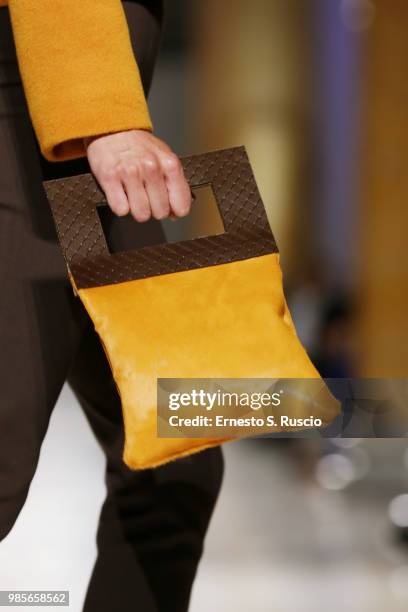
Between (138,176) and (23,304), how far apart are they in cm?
12

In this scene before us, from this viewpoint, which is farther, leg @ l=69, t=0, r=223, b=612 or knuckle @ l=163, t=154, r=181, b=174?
leg @ l=69, t=0, r=223, b=612

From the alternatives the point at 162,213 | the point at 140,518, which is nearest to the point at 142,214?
the point at 162,213

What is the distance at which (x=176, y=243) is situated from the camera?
0.63m

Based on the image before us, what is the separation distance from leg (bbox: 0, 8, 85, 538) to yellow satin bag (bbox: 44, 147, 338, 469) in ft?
0.16

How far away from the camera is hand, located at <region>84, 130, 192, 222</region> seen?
2.02ft

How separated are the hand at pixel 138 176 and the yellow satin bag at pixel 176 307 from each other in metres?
0.02

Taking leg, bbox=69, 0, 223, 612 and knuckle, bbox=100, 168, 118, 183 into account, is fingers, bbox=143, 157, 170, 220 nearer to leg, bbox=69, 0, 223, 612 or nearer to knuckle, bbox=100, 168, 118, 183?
knuckle, bbox=100, 168, 118, 183

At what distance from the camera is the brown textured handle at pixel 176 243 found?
619 millimetres

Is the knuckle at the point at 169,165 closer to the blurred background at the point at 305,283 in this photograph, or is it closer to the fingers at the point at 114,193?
the fingers at the point at 114,193

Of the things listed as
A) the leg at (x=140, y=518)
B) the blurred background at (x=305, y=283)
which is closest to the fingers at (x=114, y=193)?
the leg at (x=140, y=518)

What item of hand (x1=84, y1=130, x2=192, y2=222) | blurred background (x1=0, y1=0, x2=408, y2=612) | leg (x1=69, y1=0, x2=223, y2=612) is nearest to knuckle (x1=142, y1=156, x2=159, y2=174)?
hand (x1=84, y1=130, x2=192, y2=222)

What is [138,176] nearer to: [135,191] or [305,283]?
[135,191]

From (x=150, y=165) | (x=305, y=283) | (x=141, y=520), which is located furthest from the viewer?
(x=305, y=283)

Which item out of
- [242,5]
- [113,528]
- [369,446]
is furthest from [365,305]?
[113,528]
